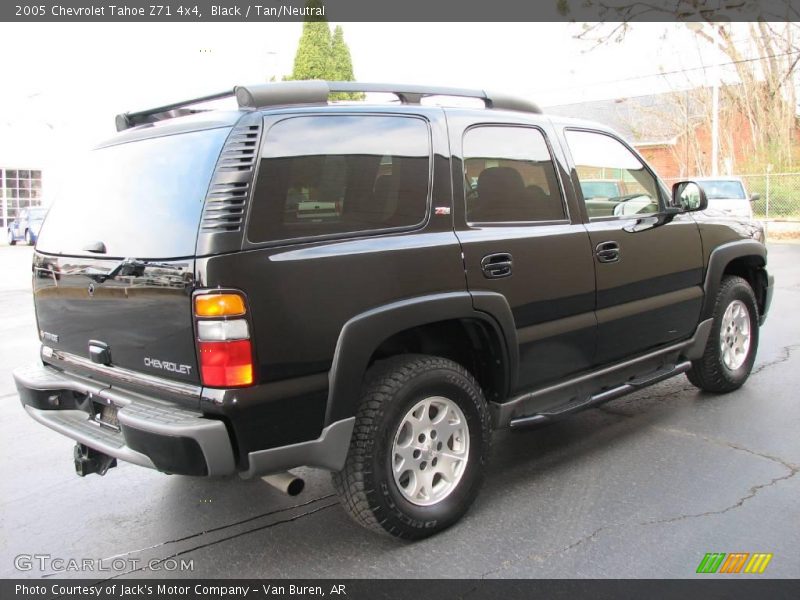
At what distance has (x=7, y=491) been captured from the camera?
411 cm

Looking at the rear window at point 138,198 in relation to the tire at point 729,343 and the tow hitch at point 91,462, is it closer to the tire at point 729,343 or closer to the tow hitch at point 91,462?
the tow hitch at point 91,462

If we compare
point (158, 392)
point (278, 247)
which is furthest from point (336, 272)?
point (158, 392)

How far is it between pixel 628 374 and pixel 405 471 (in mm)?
1854

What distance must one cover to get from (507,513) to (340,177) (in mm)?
1884

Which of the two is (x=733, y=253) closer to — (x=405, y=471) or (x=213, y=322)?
(x=405, y=471)

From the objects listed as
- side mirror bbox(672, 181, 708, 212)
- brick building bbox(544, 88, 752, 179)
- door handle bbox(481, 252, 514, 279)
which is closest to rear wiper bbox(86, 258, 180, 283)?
door handle bbox(481, 252, 514, 279)

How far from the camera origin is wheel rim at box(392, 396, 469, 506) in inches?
131

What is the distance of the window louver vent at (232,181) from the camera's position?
2.83 metres

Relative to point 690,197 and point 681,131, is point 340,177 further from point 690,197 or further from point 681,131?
point 681,131

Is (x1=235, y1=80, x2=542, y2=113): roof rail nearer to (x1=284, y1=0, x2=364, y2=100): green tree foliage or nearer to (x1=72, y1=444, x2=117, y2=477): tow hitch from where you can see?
(x1=72, y1=444, x2=117, y2=477): tow hitch

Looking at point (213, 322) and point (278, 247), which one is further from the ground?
point (278, 247)

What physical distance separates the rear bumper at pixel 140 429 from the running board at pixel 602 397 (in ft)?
5.52

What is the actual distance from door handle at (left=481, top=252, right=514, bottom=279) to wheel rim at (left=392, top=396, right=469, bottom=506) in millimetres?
672

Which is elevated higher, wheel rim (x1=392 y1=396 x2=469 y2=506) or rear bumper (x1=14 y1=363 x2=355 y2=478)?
rear bumper (x1=14 y1=363 x2=355 y2=478)
